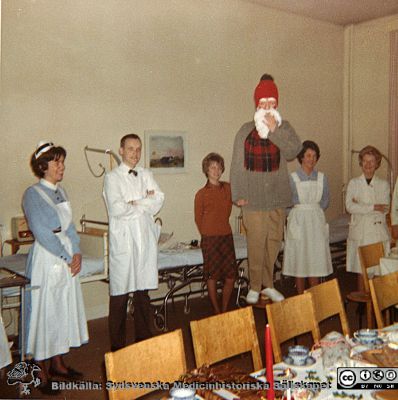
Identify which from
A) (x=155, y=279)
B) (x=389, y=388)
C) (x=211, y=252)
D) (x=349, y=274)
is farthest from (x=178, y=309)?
(x=389, y=388)

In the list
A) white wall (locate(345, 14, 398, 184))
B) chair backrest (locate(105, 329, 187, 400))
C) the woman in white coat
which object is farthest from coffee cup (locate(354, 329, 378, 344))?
white wall (locate(345, 14, 398, 184))

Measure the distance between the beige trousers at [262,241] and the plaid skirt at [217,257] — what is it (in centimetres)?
21

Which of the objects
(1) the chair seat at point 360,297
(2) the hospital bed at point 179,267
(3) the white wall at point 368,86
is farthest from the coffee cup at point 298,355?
(3) the white wall at point 368,86

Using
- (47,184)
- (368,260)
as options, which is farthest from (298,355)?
(368,260)

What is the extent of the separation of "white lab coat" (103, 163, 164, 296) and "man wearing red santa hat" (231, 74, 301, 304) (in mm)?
950

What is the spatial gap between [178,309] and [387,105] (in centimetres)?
395

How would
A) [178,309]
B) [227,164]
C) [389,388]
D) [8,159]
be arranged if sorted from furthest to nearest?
[227,164] → [178,309] → [8,159] → [389,388]

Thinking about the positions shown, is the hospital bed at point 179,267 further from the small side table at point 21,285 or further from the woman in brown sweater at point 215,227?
the small side table at point 21,285

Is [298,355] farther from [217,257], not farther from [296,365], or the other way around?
[217,257]

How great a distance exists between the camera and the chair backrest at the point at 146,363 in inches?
65.9

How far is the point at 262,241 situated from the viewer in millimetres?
4418

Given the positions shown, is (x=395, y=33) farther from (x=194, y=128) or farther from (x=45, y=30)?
(x=45, y=30)

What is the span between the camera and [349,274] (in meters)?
6.66

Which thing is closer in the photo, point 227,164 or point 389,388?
point 389,388
